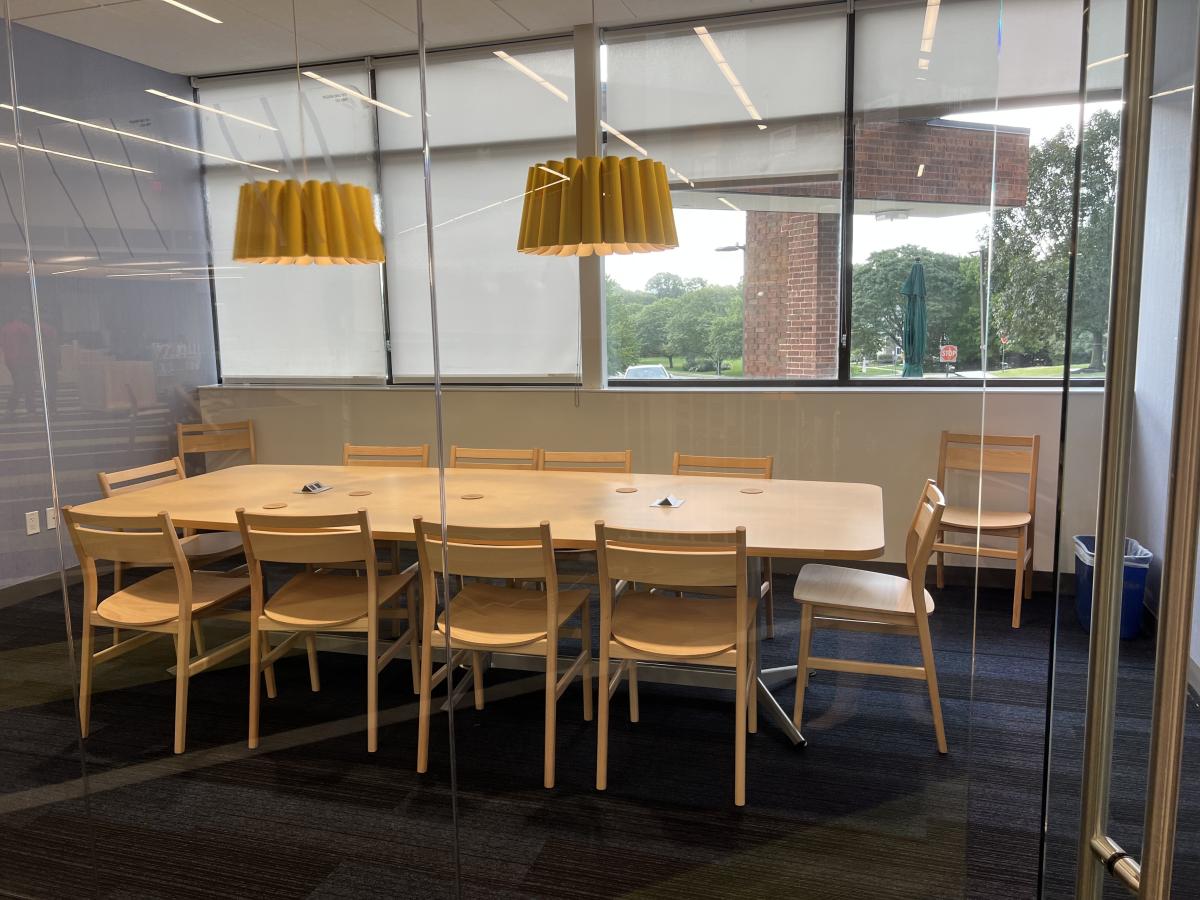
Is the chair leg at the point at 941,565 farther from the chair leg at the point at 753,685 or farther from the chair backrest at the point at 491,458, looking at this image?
the chair backrest at the point at 491,458

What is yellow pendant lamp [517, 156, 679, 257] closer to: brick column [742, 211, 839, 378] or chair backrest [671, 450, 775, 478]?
brick column [742, 211, 839, 378]

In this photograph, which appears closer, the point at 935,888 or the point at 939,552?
the point at 939,552

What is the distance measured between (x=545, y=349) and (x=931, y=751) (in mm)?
1188

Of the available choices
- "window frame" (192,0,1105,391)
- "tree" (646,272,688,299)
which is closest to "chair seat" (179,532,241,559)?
"window frame" (192,0,1105,391)

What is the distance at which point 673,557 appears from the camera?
1.80 meters

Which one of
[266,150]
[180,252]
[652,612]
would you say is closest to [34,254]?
[180,252]

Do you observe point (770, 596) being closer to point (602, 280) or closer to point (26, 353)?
point (602, 280)

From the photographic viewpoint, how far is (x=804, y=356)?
1572 millimetres

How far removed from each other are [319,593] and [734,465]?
1.09 metres

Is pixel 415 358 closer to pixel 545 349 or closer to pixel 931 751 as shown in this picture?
pixel 545 349

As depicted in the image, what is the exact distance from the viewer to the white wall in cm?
151

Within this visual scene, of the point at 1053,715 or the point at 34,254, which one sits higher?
the point at 34,254

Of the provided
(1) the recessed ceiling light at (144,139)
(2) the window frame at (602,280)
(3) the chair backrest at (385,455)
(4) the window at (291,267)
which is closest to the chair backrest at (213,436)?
(4) the window at (291,267)

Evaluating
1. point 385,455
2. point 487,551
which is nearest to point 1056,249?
point 487,551
